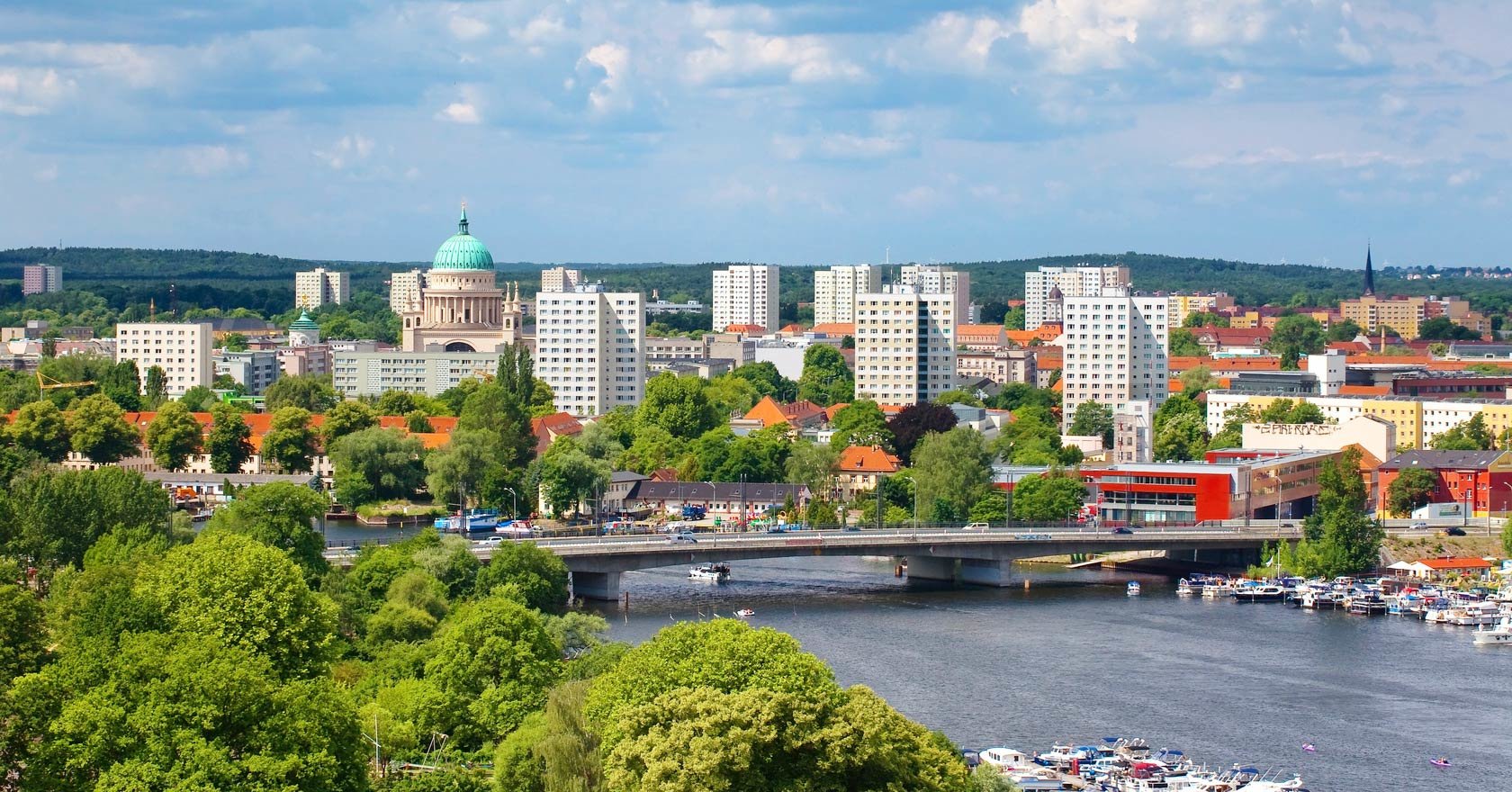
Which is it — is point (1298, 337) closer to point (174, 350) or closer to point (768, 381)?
point (768, 381)

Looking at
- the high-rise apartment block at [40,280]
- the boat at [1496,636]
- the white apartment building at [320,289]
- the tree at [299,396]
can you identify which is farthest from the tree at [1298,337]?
the high-rise apartment block at [40,280]

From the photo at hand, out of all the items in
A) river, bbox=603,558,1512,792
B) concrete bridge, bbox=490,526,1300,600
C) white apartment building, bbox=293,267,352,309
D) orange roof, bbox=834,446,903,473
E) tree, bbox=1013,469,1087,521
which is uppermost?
white apartment building, bbox=293,267,352,309

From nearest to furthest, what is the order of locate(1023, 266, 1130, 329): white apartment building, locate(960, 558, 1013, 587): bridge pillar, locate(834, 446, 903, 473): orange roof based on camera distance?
locate(960, 558, 1013, 587): bridge pillar
locate(834, 446, 903, 473): orange roof
locate(1023, 266, 1130, 329): white apartment building

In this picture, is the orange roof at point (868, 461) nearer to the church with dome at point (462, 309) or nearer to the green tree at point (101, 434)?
the green tree at point (101, 434)

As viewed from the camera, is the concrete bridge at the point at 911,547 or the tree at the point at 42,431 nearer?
the concrete bridge at the point at 911,547

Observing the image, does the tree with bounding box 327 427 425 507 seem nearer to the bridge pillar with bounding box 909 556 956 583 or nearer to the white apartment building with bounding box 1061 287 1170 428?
the bridge pillar with bounding box 909 556 956 583

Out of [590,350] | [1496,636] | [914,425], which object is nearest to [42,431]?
[590,350]

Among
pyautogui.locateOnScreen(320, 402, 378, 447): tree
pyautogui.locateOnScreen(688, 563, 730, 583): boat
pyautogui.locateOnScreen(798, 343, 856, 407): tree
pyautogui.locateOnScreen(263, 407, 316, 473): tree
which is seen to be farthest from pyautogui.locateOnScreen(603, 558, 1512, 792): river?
pyautogui.locateOnScreen(798, 343, 856, 407): tree

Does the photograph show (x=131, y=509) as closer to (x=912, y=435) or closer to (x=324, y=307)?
(x=912, y=435)
